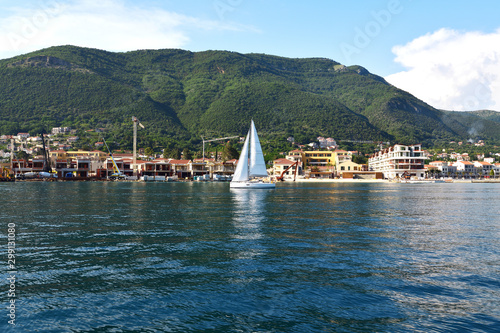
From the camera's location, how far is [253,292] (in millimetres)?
11602

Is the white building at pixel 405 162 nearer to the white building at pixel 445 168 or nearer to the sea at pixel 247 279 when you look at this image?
the white building at pixel 445 168

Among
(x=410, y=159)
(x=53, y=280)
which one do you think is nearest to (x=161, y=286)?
(x=53, y=280)

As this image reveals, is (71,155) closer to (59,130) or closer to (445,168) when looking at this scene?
(59,130)

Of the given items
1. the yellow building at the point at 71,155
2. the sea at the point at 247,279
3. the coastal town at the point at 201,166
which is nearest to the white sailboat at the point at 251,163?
the sea at the point at 247,279

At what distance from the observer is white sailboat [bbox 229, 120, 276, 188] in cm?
6444

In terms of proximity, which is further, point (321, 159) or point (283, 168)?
point (321, 159)

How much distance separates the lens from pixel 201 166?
15100 centimetres

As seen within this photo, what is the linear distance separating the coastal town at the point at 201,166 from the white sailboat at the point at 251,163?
65.9 m

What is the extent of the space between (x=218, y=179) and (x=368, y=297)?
13009 centimetres

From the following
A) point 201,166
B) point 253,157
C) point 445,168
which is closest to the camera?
point 253,157

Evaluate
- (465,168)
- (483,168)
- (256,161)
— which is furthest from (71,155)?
(483,168)

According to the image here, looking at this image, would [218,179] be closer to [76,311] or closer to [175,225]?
[175,225]

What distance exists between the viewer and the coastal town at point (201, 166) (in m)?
133

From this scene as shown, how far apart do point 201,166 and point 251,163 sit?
87.4m
